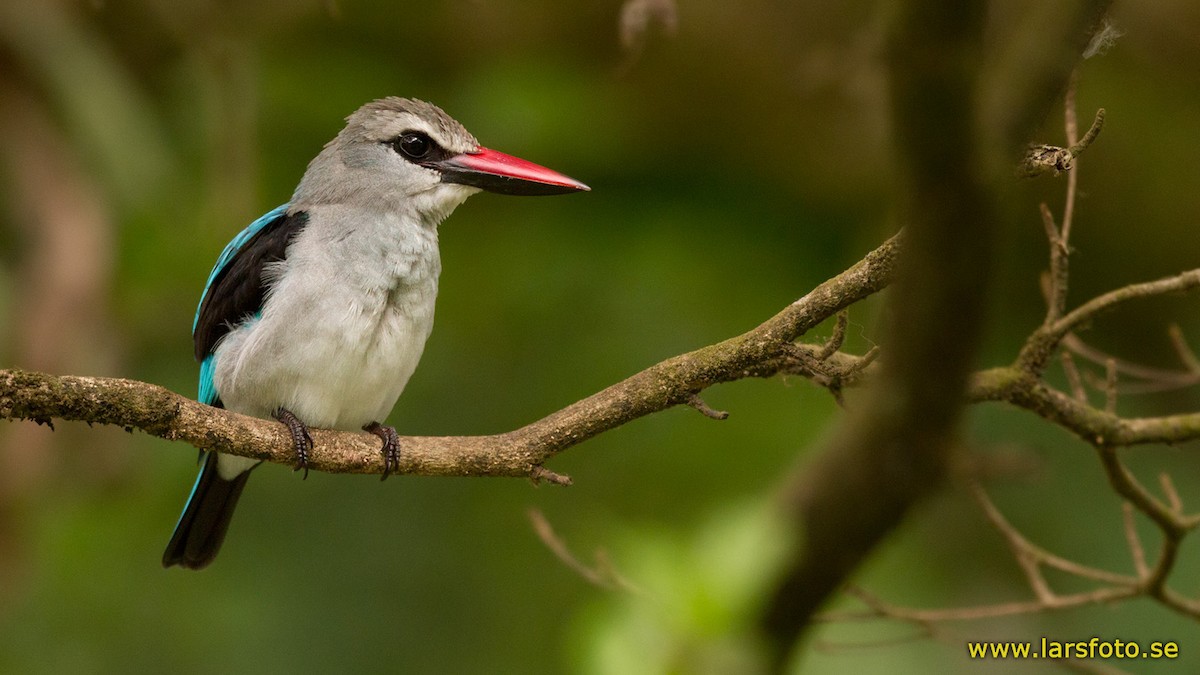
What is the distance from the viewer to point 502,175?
3.26 metres

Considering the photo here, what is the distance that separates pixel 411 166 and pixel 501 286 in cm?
197

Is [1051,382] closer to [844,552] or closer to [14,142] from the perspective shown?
[844,552]

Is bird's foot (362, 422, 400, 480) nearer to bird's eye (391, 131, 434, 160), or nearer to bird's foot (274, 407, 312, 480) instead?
bird's foot (274, 407, 312, 480)

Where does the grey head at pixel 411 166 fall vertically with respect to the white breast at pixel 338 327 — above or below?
above

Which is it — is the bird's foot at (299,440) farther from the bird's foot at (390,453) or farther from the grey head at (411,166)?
the grey head at (411,166)

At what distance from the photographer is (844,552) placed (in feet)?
6.96

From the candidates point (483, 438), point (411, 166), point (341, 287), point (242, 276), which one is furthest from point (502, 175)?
point (483, 438)

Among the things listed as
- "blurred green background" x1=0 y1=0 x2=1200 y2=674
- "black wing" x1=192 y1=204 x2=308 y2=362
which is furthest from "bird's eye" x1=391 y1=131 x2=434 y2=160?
"blurred green background" x1=0 y1=0 x2=1200 y2=674

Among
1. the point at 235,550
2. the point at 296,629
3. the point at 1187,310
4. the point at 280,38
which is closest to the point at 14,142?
the point at 280,38

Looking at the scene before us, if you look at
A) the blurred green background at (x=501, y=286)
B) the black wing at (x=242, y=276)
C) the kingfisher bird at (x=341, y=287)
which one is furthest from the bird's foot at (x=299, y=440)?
the blurred green background at (x=501, y=286)

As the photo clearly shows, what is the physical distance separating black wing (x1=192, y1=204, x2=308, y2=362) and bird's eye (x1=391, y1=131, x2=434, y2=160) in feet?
1.08

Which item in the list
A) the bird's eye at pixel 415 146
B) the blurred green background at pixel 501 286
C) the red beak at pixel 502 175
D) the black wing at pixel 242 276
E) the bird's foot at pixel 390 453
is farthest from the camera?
the blurred green background at pixel 501 286

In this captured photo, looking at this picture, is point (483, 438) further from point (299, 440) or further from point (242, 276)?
point (242, 276)

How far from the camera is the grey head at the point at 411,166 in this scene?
3.34 metres
